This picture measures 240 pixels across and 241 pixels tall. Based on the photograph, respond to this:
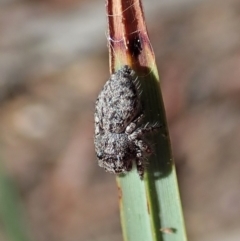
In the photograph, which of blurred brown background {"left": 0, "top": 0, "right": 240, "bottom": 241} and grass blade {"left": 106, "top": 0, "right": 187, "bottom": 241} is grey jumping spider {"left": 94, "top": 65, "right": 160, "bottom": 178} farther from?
blurred brown background {"left": 0, "top": 0, "right": 240, "bottom": 241}

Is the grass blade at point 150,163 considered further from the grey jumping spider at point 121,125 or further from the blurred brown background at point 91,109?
the blurred brown background at point 91,109

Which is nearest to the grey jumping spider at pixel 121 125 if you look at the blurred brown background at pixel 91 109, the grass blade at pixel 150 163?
the grass blade at pixel 150 163

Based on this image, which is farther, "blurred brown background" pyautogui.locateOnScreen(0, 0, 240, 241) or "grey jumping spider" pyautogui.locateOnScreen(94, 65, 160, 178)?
"blurred brown background" pyautogui.locateOnScreen(0, 0, 240, 241)

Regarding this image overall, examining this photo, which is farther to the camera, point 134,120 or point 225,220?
point 225,220

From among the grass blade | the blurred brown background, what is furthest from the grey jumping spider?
the blurred brown background

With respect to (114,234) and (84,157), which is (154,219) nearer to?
(114,234)

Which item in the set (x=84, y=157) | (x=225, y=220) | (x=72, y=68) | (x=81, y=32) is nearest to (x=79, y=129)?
(x=84, y=157)
